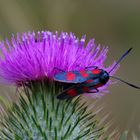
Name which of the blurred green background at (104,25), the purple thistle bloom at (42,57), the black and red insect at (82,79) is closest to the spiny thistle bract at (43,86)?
the purple thistle bloom at (42,57)

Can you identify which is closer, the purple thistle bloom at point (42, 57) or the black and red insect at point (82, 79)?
the black and red insect at point (82, 79)

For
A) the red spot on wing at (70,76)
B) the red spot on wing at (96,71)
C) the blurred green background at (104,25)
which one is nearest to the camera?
the red spot on wing at (70,76)

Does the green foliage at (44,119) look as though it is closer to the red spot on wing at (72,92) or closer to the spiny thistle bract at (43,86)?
the spiny thistle bract at (43,86)

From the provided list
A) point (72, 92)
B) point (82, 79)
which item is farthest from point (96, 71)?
point (72, 92)

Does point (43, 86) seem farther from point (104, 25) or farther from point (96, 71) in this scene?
point (104, 25)

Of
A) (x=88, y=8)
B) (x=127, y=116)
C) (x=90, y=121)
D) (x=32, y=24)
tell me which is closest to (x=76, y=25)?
(x=88, y=8)

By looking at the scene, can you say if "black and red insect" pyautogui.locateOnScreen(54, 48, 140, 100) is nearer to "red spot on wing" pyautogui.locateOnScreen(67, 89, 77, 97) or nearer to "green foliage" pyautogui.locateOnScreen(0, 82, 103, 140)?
"red spot on wing" pyautogui.locateOnScreen(67, 89, 77, 97)

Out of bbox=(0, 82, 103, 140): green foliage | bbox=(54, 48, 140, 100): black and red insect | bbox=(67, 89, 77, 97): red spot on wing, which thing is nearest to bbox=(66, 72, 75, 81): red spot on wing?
bbox=(54, 48, 140, 100): black and red insect
